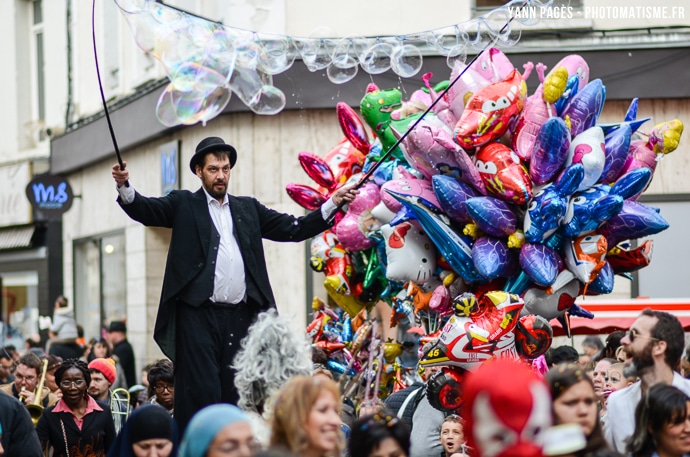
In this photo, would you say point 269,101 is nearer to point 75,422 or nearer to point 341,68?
point 341,68

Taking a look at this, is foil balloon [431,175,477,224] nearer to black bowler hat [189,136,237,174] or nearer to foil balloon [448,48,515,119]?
foil balloon [448,48,515,119]

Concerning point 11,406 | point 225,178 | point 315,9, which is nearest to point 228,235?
point 225,178

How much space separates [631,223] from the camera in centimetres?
830

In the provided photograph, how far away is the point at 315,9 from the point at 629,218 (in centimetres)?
794

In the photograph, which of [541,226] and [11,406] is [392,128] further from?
[11,406]

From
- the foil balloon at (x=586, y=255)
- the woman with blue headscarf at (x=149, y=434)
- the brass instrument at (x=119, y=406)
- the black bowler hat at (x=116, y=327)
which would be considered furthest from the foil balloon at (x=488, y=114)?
the black bowler hat at (x=116, y=327)

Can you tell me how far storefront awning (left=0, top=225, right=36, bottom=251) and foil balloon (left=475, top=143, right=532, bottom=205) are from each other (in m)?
16.9

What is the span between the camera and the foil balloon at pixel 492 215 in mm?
8008

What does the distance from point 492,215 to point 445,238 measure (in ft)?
1.35

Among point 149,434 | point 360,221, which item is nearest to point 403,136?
point 360,221

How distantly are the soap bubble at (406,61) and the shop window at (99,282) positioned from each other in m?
8.95

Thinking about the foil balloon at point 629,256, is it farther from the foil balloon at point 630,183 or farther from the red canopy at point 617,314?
the red canopy at point 617,314

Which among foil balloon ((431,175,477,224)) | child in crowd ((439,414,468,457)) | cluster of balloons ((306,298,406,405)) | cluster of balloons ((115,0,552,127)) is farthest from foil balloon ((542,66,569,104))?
child in crowd ((439,414,468,457))

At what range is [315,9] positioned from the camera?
15.5m
